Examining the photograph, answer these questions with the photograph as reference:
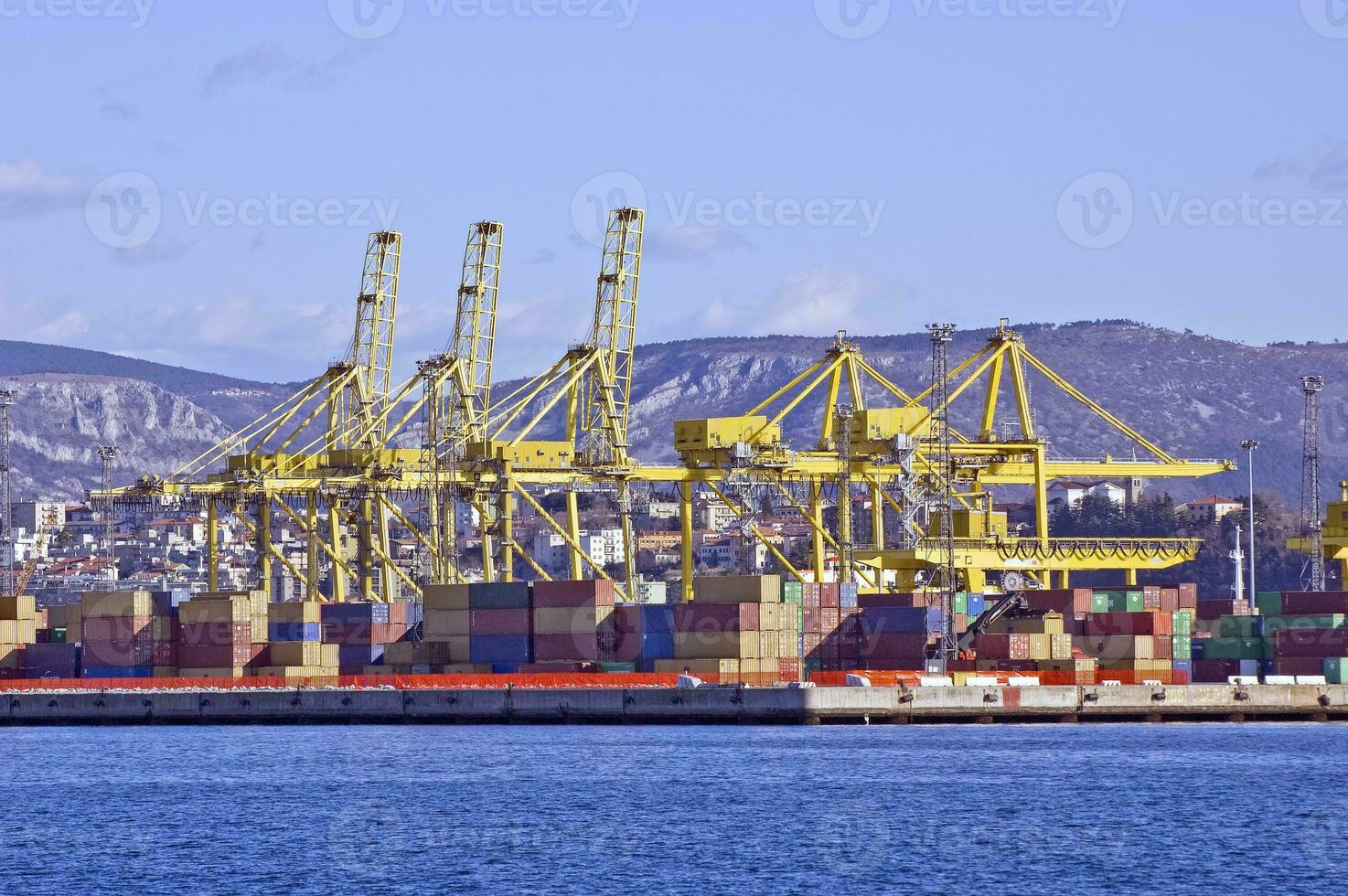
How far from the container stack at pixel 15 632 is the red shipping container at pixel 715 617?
25.7 metres

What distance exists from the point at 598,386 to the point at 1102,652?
93.2 ft

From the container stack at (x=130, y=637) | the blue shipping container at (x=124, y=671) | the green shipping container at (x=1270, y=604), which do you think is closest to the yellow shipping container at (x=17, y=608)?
the container stack at (x=130, y=637)

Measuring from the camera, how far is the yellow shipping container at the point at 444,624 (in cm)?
8056

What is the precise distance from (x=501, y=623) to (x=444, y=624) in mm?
2603

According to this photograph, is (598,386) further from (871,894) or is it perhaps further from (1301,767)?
(871,894)

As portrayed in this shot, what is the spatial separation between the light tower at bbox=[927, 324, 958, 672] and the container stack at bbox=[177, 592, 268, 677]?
2463 centimetres

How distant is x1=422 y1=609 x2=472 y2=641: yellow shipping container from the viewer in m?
80.6

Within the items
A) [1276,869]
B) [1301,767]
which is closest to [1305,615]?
[1301,767]

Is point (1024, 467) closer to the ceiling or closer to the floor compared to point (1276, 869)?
closer to the ceiling

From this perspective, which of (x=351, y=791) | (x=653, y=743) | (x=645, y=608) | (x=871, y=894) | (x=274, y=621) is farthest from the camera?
(x=274, y=621)

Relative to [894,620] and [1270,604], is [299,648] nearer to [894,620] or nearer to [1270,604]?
[894,620]

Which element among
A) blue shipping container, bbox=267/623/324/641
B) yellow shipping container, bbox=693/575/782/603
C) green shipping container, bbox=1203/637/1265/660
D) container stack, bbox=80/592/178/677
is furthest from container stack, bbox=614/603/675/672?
green shipping container, bbox=1203/637/1265/660

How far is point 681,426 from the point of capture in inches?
3565

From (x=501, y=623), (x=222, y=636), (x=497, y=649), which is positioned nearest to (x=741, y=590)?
(x=501, y=623)
